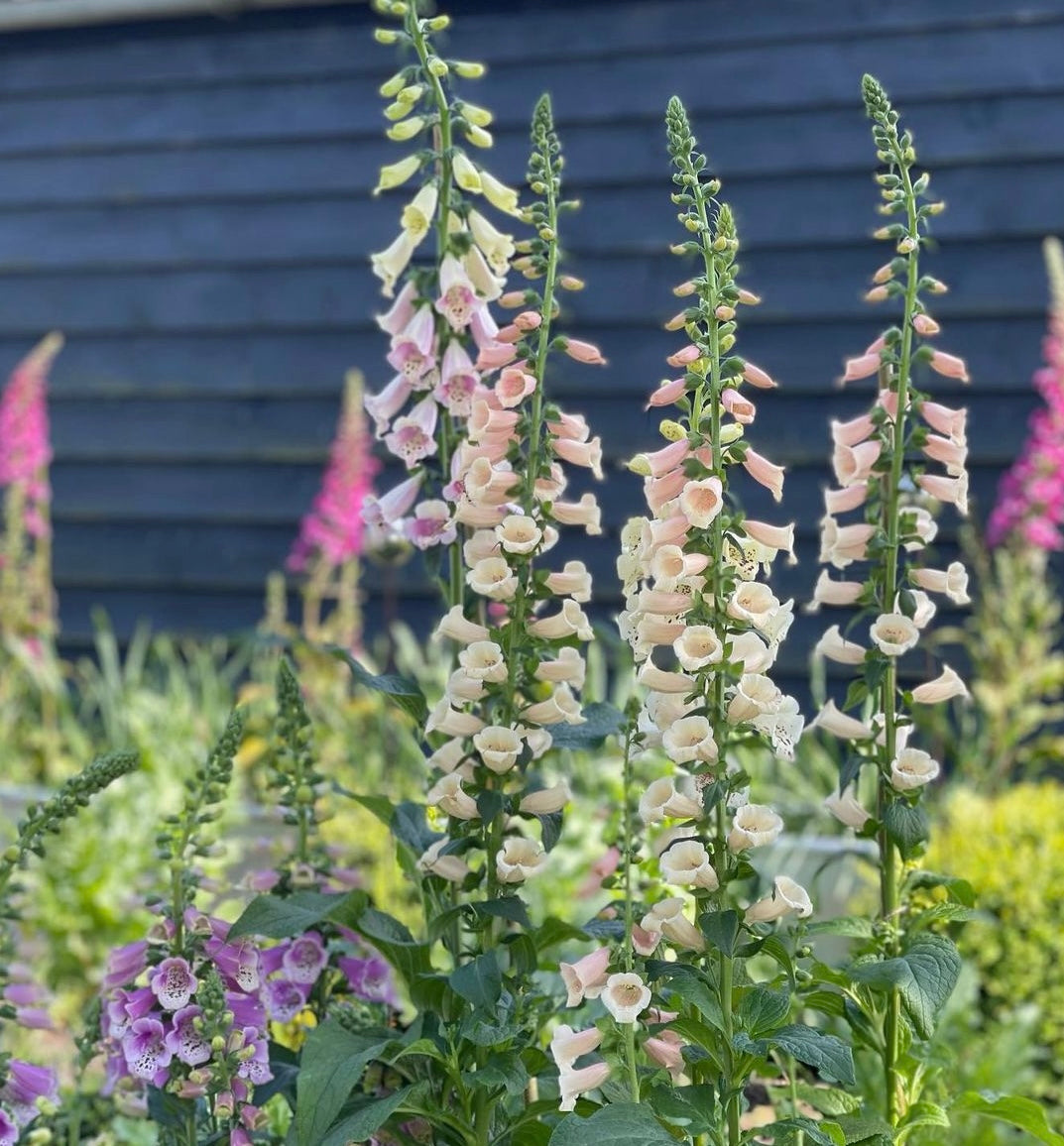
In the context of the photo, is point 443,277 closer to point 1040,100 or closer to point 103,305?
point 1040,100

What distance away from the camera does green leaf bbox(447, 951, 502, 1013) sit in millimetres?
1271

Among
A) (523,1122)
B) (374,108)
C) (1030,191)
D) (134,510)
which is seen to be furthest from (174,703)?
(523,1122)

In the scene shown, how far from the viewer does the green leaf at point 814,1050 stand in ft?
3.81

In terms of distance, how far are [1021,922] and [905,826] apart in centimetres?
162

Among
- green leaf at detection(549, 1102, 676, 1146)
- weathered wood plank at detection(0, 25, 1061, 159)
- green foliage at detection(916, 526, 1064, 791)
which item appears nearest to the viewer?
green leaf at detection(549, 1102, 676, 1146)

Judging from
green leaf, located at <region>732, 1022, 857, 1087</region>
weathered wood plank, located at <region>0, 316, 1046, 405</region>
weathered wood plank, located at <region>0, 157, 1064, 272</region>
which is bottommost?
green leaf, located at <region>732, 1022, 857, 1087</region>

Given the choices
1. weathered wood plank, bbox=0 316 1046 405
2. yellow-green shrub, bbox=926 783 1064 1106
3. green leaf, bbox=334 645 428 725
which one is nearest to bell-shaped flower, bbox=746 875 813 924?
green leaf, bbox=334 645 428 725

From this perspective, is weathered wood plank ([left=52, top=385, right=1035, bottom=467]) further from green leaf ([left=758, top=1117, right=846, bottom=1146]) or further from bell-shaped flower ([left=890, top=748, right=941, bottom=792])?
green leaf ([left=758, top=1117, right=846, bottom=1146])

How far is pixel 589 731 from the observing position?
1.46 m

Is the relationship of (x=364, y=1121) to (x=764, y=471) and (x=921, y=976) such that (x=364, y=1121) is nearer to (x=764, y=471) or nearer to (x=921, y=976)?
(x=921, y=976)

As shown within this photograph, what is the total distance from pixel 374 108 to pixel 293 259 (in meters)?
0.54

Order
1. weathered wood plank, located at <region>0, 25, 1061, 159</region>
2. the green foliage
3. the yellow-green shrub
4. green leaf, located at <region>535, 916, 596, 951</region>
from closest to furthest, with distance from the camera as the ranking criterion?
1. green leaf, located at <region>535, 916, 596, 951</region>
2. the yellow-green shrub
3. the green foliage
4. weathered wood plank, located at <region>0, 25, 1061, 159</region>

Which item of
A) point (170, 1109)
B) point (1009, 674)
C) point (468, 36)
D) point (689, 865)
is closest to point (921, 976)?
point (689, 865)

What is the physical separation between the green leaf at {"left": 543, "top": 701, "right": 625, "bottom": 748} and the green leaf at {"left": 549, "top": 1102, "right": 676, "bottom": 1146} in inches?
14.7
